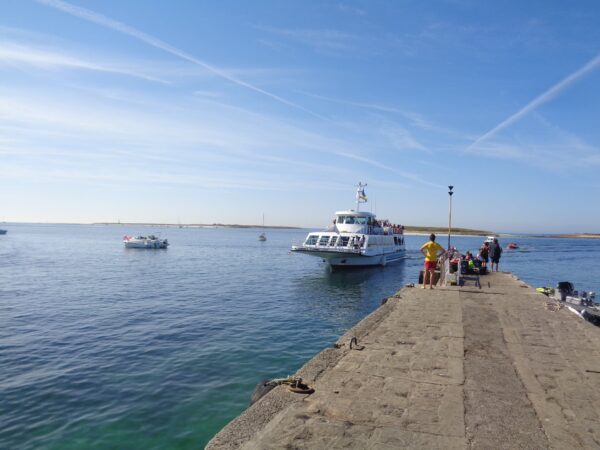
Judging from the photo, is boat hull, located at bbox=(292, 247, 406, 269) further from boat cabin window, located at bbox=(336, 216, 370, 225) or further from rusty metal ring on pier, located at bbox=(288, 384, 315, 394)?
rusty metal ring on pier, located at bbox=(288, 384, 315, 394)

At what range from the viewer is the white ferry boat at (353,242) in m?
34.7

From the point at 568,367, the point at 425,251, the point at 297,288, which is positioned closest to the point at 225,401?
the point at 568,367

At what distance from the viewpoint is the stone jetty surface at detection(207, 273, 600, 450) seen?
4109 millimetres

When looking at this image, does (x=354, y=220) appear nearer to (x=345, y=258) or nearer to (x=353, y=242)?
(x=353, y=242)

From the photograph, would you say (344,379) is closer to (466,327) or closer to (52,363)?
(466,327)

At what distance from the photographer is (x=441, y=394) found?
205 inches

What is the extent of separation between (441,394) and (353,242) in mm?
31463

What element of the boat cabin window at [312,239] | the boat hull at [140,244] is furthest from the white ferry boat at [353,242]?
the boat hull at [140,244]

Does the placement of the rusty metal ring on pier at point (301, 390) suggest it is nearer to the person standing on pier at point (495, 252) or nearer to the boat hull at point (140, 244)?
the person standing on pier at point (495, 252)

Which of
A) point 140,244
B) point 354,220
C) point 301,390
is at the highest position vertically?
point 354,220

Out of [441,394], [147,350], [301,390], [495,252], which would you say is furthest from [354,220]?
[301,390]

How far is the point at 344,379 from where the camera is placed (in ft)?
18.8

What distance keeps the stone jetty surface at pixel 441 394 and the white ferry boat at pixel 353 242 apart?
A: 25329 millimetres

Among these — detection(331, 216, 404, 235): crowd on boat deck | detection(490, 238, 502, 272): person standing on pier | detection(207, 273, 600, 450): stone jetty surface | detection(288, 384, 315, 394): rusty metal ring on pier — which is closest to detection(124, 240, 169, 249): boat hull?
detection(331, 216, 404, 235): crowd on boat deck
